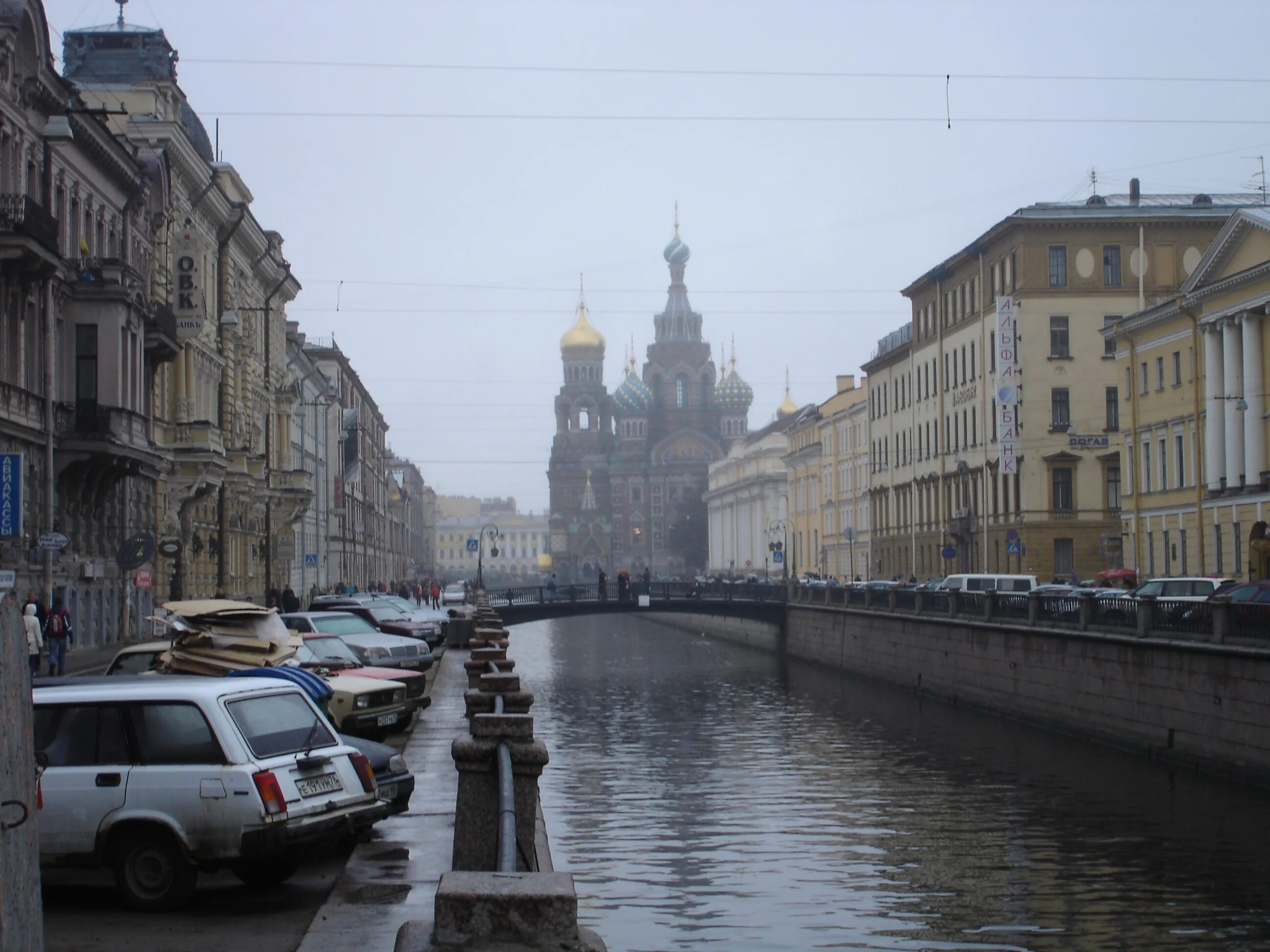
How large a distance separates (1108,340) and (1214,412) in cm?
1510

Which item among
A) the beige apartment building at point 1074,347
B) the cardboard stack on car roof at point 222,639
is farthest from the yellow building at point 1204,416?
the cardboard stack on car roof at point 222,639

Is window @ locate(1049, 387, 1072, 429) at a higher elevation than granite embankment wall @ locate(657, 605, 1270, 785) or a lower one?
higher

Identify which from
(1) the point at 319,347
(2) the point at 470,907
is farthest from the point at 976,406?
(2) the point at 470,907

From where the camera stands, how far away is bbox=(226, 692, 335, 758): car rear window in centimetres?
1262

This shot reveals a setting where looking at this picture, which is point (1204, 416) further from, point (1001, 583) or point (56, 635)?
point (56, 635)

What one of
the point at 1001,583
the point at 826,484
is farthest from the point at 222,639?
the point at 826,484

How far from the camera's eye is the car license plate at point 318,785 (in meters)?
12.7

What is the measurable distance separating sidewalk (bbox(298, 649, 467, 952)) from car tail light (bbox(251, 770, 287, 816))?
76 cm

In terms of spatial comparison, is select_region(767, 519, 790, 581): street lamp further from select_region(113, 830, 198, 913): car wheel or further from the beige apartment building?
select_region(113, 830, 198, 913): car wheel

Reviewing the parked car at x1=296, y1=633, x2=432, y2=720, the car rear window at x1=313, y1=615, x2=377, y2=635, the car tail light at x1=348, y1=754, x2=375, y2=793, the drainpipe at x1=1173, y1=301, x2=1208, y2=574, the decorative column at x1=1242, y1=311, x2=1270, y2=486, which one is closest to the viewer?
the car tail light at x1=348, y1=754, x2=375, y2=793

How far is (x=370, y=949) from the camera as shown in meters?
10.7

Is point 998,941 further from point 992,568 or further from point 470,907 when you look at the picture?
point 992,568

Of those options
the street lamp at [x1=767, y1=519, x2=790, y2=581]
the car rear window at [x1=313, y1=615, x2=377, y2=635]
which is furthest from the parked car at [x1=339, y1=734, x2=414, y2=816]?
the street lamp at [x1=767, y1=519, x2=790, y2=581]

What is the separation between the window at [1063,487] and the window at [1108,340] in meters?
4.72
